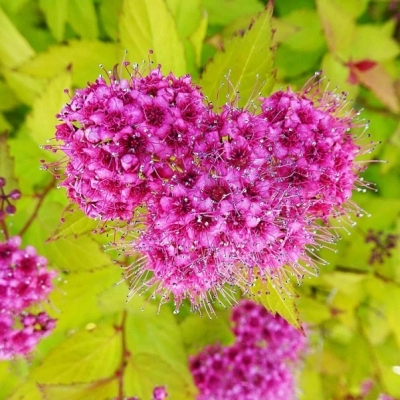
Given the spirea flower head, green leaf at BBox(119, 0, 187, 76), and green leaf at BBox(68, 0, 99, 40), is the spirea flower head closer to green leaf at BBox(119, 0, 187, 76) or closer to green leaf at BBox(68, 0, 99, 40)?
green leaf at BBox(119, 0, 187, 76)

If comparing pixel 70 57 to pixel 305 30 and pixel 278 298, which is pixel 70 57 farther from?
pixel 278 298

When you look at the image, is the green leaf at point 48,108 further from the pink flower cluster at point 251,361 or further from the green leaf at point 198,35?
the pink flower cluster at point 251,361

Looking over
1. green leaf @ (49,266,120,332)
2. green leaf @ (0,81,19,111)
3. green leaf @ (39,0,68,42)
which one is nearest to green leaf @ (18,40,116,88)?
green leaf @ (39,0,68,42)

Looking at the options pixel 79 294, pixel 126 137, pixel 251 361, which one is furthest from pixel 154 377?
pixel 126 137

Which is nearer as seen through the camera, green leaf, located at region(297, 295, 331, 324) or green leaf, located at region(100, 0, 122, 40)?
green leaf, located at region(100, 0, 122, 40)

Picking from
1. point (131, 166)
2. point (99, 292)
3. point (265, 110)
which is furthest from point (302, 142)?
point (99, 292)

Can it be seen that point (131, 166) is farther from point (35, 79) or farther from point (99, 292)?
point (35, 79)
